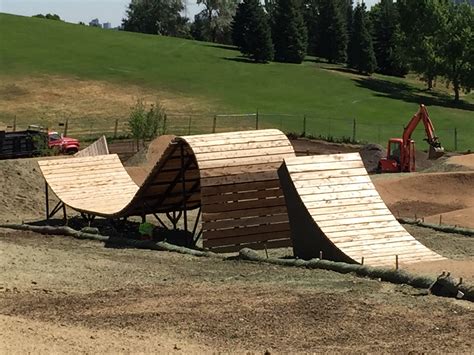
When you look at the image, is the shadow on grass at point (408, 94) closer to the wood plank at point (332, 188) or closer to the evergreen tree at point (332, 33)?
the evergreen tree at point (332, 33)

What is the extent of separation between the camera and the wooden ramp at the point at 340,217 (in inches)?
577

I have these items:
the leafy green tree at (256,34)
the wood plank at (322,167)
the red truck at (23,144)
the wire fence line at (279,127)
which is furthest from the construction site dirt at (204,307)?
the leafy green tree at (256,34)

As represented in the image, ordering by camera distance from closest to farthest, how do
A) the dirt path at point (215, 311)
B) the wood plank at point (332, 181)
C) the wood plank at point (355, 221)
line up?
the dirt path at point (215, 311) → the wood plank at point (355, 221) → the wood plank at point (332, 181)

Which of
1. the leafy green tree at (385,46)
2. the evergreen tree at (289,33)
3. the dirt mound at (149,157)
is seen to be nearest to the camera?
the dirt mound at (149,157)

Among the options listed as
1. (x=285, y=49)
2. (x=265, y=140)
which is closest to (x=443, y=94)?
(x=285, y=49)

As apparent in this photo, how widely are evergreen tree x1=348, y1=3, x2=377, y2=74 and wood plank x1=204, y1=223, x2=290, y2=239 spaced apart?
7211 cm

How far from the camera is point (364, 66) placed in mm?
88250

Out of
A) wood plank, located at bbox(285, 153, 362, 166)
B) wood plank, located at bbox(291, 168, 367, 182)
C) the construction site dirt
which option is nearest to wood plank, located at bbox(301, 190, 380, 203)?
wood plank, located at bbox(291, 168, 367, 182)

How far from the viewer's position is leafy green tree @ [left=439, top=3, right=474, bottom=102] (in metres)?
75.7

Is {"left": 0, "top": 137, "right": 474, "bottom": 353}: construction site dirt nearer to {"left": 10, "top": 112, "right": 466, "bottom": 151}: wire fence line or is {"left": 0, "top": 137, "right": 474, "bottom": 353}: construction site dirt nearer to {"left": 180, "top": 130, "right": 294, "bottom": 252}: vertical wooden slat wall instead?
{"left": 180, "top": 130, "right": 294, "bottom": 252}: vertical wooden slat wall

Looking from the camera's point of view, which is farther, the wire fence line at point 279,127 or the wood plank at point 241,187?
the wire fence line at point 279,127

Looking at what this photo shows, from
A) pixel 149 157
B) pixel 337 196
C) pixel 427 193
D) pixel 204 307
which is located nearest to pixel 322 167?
pixel 337 196

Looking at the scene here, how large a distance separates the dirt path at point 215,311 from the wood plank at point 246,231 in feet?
7.61

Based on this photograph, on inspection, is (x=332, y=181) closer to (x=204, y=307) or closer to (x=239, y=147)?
(x=239, y=147)
